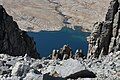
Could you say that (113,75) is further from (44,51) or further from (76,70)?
(44,51)

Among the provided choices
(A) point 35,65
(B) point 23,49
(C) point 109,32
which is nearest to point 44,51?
(B) point 23,49

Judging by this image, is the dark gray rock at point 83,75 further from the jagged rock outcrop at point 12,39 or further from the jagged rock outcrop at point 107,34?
the jagged rock outcrop at point 12,39

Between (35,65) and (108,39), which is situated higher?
(35,65)

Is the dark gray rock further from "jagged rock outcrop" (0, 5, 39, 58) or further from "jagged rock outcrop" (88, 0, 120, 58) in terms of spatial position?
"jagged rock outcrop" (0, 5, 39, 58)

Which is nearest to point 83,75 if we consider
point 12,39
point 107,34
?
point 107,34

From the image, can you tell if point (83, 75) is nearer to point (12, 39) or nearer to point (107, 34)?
point (107, 34)

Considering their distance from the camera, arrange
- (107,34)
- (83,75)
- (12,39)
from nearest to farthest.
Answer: (83,75) < (107,34) < (12,39)

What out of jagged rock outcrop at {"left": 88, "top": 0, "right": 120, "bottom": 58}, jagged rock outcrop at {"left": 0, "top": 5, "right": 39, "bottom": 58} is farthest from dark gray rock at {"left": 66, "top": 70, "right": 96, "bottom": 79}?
jagged rock outcrop at {"left": 0, "top": 5, "right": 39, "bottom": 58}

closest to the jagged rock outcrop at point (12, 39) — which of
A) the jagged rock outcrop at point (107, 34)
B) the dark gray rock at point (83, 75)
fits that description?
the jagged rock outcrop at point (107, 34)
